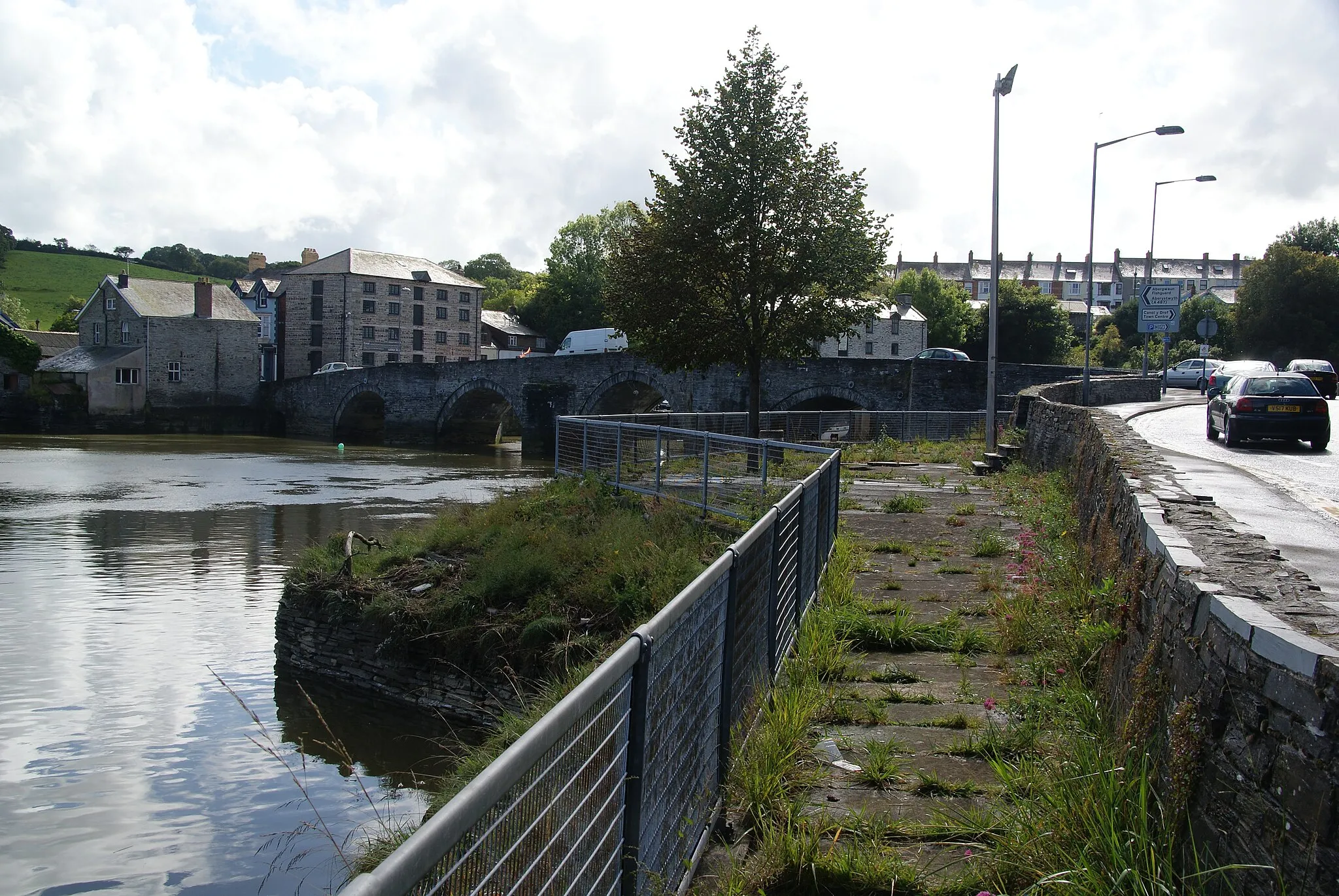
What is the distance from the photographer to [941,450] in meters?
22.9

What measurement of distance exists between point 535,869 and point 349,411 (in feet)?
200

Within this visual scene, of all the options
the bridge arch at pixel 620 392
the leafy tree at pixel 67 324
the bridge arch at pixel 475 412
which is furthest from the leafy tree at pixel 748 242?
the leafy tree at pixel 67 324

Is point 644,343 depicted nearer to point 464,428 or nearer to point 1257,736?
point 1257,736

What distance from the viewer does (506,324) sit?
3329 inches

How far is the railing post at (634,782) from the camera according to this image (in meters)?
3.00

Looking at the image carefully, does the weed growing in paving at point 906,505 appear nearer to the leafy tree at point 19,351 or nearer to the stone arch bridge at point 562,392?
the stone arch bridge at point 562,392

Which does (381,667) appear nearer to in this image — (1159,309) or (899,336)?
(1159,309)

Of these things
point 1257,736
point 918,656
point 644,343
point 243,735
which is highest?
point 644,343

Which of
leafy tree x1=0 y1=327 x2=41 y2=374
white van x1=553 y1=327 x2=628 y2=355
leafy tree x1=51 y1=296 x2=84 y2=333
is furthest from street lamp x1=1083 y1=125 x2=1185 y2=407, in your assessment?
leafy tree x1=51 y1=296 x2=84 y2=333

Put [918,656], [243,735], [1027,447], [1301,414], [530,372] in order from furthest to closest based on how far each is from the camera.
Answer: [530,372], [1027,447], [1301,414], [243,735], [918,656]

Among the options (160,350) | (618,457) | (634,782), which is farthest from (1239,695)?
(160,350)

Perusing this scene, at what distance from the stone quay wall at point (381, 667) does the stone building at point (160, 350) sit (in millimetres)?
52380

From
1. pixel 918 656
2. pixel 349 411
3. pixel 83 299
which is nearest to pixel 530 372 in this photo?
pixel 349 411

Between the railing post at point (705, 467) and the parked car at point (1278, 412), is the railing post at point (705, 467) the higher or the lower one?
the lower one
